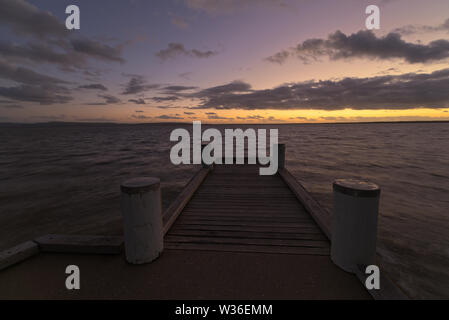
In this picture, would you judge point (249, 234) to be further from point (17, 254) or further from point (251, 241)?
point (17, 254)

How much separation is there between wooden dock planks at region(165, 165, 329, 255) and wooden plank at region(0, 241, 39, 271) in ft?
6.12

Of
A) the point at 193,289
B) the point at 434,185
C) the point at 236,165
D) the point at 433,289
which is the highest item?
the point at 236,165

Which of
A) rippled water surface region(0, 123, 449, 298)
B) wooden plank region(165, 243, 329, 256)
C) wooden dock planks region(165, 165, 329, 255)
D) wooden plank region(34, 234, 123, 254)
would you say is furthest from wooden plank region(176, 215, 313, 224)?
rippled water surface region(0, 123, 449, 298)

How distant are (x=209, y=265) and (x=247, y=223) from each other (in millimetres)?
1569

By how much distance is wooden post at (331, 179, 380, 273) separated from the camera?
248 centimetres

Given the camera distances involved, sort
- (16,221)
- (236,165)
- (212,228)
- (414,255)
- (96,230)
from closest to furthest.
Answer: (212,228), (414,255), (96,230), (16,221), (236,165)

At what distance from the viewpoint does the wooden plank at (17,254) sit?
2.74 metres

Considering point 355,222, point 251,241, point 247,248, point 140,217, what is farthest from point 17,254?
point 355,222

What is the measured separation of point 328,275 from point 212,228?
2122 mm

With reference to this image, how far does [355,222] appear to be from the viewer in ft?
8.34

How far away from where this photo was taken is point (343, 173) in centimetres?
1633
